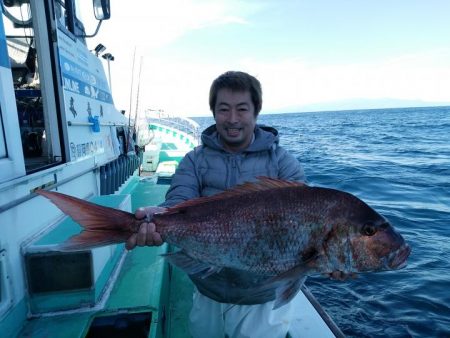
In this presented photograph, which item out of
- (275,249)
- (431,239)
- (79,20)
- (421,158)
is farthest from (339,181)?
(275,249)

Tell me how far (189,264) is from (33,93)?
4.05 m

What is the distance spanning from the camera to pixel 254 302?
107 inches

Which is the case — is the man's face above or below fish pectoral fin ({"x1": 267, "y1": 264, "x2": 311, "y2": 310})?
above

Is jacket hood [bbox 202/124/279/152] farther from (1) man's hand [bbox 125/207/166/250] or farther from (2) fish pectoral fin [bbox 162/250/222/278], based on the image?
(2) fish pectoral fin [bbox 162/250/222/278]

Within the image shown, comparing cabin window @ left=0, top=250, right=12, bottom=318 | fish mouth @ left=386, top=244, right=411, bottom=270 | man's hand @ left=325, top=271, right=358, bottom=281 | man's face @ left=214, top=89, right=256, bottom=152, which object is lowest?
cabin window @ left=0, top=250, right=12, bottom=318

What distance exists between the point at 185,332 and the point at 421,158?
1723 cm

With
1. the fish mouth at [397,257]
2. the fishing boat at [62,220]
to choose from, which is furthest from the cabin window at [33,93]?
the fish mouth at [397,257]

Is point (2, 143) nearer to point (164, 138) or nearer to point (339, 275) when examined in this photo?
point (339, 275)

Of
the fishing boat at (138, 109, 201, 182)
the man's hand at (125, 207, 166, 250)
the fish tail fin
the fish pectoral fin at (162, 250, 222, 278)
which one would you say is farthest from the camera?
the fishing boat at (138, 109, 201, 182)

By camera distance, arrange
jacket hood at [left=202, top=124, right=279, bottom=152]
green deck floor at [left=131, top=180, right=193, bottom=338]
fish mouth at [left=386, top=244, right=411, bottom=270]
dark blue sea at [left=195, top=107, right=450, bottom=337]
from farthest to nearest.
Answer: dark blue sea at [left=195, top=107, right=450, bottom=337] → green deck floor at [left=131, top=180, right=193, bottom=338] → jacket hood at [left=202, top=124, right=279, bottom=152] → fish mouth at [left=386, top=244, right=411, bottom=270]

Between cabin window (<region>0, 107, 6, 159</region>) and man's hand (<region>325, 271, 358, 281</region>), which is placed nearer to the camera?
man's hand (<region>325, 271, 358, 281</region>)

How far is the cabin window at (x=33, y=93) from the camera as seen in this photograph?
4.05 m

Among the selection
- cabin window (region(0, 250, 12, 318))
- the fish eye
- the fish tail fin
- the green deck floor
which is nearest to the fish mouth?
the fish eye

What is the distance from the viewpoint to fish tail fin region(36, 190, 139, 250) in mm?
1985
